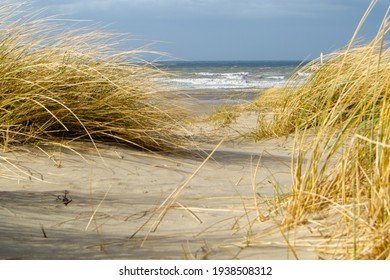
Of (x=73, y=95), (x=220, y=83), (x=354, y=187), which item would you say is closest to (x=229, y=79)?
(x=220, y=83)

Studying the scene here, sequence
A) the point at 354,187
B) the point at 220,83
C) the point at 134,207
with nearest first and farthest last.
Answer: the point at 354,187 < the point at 134,207 < the point at 220,83

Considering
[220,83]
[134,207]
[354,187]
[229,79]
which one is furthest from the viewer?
[229,79]

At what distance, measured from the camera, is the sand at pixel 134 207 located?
1648mm

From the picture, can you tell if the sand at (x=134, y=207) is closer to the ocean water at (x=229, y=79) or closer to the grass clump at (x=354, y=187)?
the grass clump at (x=354, y=187)

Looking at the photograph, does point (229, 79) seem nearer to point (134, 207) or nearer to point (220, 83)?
point (220, 83)

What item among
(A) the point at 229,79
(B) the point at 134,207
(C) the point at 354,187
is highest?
(C) the point at 354,187

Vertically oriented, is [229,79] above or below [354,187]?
below

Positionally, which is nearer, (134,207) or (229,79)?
(134,207)

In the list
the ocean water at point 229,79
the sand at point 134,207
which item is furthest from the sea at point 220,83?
the sand at point 134,207

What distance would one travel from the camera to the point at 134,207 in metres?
2.28

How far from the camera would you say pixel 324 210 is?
183 centimetres
